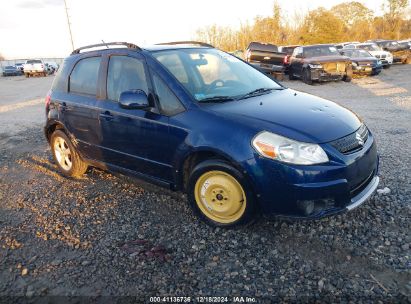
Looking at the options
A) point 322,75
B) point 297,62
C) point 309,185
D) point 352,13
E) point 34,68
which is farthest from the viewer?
point 352,13

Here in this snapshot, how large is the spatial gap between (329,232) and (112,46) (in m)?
3.26

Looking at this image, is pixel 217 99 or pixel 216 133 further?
pixel 217 99

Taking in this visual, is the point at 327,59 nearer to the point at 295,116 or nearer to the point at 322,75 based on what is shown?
the point at 322,75

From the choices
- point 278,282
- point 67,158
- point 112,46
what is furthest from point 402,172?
point 67,158

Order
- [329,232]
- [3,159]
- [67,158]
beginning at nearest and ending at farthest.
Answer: [329,232] < [67,158] < [3,159]

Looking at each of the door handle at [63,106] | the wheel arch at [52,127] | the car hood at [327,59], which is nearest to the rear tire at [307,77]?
the car hood at [327,59]

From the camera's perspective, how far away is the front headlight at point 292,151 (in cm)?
298

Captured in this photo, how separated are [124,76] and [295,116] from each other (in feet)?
6.60

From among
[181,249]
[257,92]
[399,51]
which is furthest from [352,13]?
[181,249]

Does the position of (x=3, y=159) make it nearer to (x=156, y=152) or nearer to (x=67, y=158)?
(x=67, y=158)

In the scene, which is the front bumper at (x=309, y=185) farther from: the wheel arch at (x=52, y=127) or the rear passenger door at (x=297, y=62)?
the rear passenger door at (x=297, y=62)

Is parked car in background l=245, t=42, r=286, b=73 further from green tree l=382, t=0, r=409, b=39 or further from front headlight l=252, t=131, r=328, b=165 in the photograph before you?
green tree l=382, t=0, r=409, b=39

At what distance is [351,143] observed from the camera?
3.21 meters

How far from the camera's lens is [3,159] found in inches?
258
